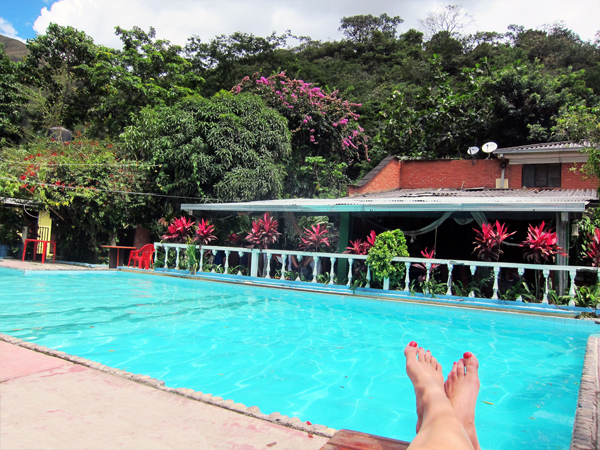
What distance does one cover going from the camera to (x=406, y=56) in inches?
1357

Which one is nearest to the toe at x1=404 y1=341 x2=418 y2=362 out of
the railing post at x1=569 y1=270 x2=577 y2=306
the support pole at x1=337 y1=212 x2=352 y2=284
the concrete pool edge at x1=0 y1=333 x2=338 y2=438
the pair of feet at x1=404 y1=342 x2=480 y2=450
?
the pair of feet at x1=404 y1=342 x2=480 y2=450

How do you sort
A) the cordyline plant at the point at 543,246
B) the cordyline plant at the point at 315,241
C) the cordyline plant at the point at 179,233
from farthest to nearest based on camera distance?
1. the cordyline plant at the point at 179,233
2. the cordyline plant at the point at 315,241
3. the cordyline plant at the point at 543,246

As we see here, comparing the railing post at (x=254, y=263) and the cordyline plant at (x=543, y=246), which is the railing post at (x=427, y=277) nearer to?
the cordyline plant at (x=543, y=246)

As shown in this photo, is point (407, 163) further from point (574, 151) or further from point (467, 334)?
point (467, 334)

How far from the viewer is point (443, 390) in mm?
2285

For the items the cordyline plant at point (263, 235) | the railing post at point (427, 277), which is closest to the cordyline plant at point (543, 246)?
the railing post at point (427, 277)

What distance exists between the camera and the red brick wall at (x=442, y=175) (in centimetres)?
1597

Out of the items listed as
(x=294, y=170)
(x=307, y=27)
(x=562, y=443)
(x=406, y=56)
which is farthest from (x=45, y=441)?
(x=307, y=27)

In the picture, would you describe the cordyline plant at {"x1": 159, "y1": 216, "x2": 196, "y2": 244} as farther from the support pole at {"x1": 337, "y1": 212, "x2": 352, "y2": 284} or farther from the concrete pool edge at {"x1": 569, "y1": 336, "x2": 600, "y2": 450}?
the concrete pool edge at {"x1": 569, "y1": 336, "x2": 600, "y2": 450}

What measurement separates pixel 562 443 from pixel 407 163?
15.8 meters

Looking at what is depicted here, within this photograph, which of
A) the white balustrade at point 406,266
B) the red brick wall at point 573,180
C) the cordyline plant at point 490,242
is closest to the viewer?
the white balustrade at point 406,266

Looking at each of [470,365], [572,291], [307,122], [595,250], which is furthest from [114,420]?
[307,122]

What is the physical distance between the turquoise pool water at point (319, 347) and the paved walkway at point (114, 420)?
3.31 feet

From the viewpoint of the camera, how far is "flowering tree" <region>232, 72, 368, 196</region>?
67.5ft
